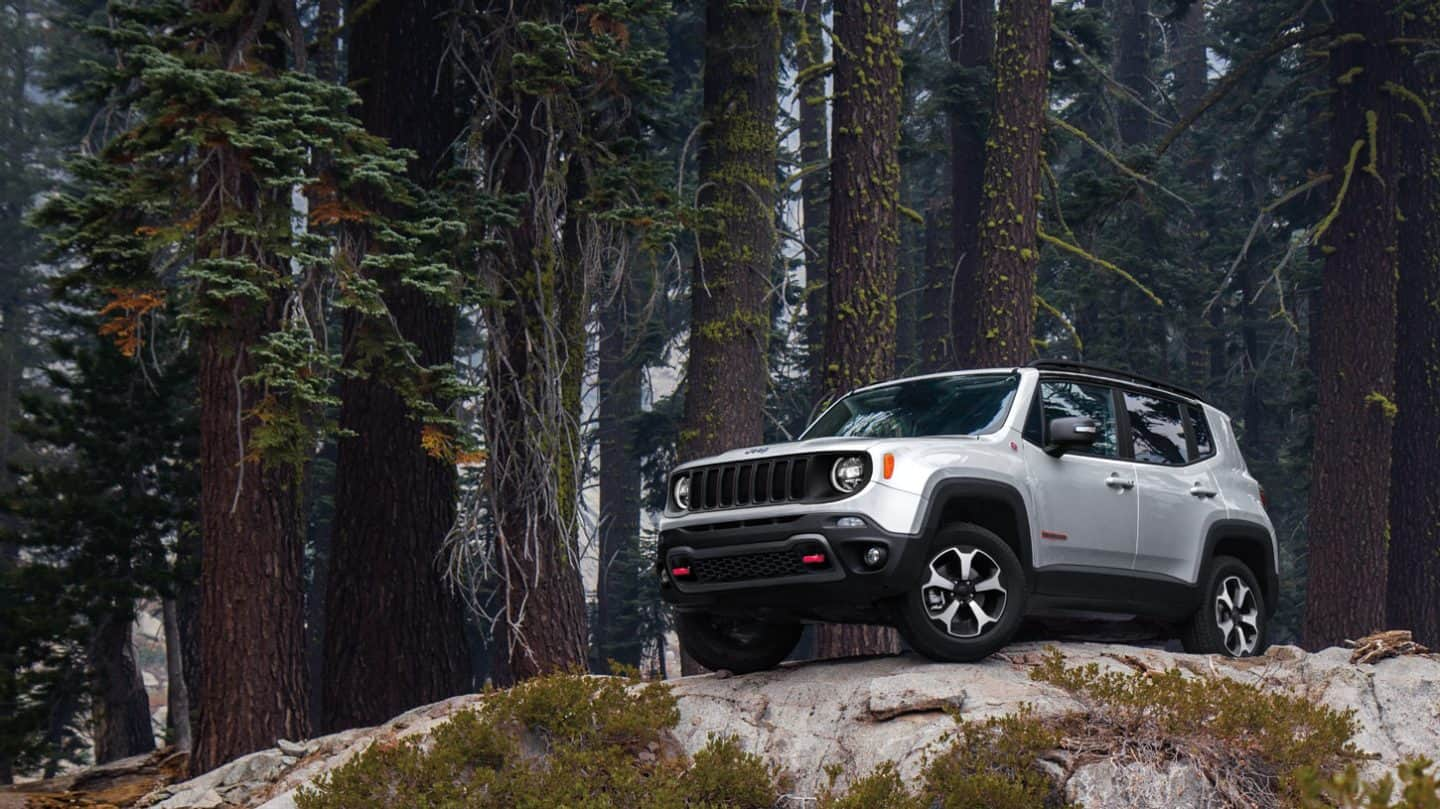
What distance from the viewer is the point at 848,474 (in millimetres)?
8398

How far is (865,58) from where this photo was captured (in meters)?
14.4

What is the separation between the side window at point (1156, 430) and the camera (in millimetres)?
10078

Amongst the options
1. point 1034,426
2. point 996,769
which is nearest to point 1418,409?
point 1034,426

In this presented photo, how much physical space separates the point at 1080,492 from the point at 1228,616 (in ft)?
6.37

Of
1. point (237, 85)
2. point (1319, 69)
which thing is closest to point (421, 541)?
point (237, 85)

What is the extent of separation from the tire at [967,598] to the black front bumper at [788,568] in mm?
265

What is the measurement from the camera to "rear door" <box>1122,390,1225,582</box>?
380 inches

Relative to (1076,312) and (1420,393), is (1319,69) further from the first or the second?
(1076,312)

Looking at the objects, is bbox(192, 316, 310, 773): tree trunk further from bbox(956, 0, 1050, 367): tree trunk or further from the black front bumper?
bbox(956, 0, 1050, 367): tree trunk

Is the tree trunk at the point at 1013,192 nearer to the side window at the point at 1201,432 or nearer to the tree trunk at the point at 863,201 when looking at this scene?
the tree trunk at the point at 863,201

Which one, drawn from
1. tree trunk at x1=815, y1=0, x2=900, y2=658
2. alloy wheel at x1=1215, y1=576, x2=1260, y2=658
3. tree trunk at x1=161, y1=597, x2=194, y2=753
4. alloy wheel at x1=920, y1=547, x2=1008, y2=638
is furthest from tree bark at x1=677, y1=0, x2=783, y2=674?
tree trunk at x1=161, y1=597, x2=194, y2=753

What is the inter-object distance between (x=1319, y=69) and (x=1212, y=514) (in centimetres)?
1587

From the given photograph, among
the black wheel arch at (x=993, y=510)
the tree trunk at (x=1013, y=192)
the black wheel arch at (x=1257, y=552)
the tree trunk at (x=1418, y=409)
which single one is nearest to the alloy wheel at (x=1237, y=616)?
the black wheel arch at (x=1257, y=552)

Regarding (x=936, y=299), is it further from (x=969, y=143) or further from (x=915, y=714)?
(x=915, y=714)
